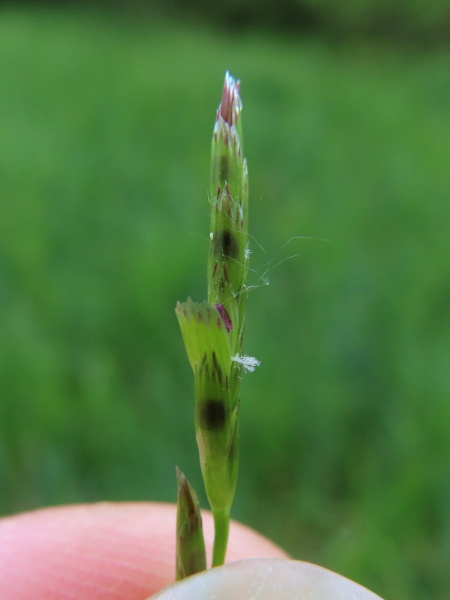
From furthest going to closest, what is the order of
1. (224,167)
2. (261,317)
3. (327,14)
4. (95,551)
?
1. (327,14)
2. (261,317)
3. (95,551)
4. (224,167)

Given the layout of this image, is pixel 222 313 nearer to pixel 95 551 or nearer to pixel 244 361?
pixel 244 361

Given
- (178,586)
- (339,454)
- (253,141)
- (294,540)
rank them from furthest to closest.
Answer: (253,141) < (339,454) < (294,540) < (178,586)

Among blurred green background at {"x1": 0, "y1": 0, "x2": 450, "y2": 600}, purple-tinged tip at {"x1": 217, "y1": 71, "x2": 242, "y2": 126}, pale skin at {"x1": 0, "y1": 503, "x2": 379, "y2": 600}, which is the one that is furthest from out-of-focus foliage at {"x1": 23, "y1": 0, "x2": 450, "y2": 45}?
purple-tinged tip at {"x1": 217, "y1": 71, "x2": 242, "y2": 126}

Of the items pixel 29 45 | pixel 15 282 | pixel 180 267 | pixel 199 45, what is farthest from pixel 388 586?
pixel 199 45

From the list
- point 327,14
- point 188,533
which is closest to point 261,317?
point 188,533

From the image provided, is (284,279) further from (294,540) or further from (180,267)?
(294,540)
